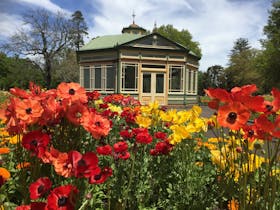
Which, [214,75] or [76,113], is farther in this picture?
[214,75]

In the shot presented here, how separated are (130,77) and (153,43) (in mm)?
3407

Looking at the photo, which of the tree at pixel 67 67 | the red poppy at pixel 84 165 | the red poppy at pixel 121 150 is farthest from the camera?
the tree at pixel 67 67

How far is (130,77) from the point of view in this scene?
24219 mm

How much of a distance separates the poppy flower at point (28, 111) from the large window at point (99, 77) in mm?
23105

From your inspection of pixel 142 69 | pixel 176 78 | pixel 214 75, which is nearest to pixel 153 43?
pixel 142 69

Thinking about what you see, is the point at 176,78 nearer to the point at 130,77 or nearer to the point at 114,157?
the point at 130,77

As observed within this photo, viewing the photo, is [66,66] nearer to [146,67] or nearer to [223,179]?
[146,67]

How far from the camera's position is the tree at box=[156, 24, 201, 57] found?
53812 millimetres

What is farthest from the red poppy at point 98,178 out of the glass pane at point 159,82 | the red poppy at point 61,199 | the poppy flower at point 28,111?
the glass pane at point 159,82

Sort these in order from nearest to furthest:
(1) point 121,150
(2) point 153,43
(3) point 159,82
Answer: (1) point 121,150 < (2) point 153,43 < (3) point 159,82

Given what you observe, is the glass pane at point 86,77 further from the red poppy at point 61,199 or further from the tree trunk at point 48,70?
the red poppy at point 61,199

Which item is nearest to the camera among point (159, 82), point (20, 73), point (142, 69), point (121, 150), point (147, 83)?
point (121, 150)

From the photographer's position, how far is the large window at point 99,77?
24.7 metres

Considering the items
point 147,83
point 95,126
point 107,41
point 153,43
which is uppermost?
point 107,41
